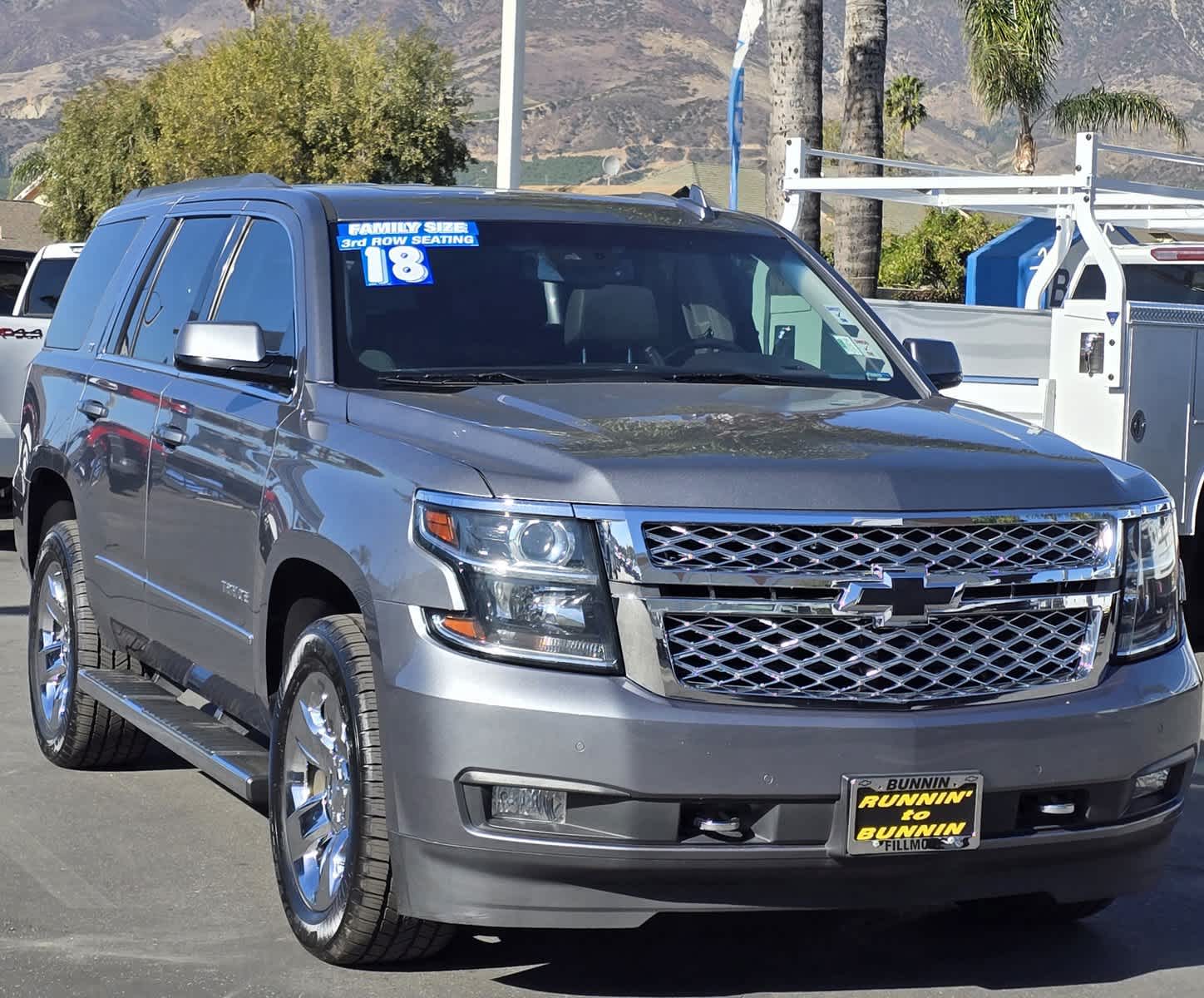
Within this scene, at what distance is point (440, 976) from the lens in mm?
4781

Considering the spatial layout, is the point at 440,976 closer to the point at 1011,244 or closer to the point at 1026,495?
the point at 1026,495

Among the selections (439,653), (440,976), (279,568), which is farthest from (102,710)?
(439,653)

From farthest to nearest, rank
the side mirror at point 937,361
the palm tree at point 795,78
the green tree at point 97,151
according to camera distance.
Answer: the green tree at point 97,151, the palm tree at point 795,78, the side mirror at point 937,361

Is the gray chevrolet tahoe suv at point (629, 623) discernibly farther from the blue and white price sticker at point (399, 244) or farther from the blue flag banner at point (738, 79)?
the blue flag banner at point (738, 79)

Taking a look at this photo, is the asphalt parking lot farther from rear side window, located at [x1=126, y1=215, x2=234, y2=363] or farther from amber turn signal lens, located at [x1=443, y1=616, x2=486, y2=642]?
rear side window, located at [x1=126, y1=215, x2=234, y2=363]

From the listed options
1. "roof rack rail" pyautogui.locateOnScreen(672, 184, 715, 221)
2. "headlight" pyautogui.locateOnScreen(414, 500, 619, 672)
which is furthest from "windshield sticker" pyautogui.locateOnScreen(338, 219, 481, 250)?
"headlight" pyautogui.locateOnScreen(414, 500, 619, 672)

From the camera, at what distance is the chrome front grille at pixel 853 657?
165 inches

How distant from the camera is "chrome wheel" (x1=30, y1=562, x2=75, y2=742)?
705cm

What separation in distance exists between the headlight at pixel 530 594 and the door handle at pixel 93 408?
109 inches

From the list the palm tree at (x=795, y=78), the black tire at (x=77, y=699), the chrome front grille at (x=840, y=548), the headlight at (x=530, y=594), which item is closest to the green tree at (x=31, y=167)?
the palm tree at (x=795, y=78)

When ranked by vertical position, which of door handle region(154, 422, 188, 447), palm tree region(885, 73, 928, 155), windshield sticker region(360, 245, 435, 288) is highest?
palm tree region(885, 73, 928, 155)

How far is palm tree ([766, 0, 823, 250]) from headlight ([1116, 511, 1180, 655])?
12.1 metres

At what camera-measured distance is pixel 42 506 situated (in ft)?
24.8

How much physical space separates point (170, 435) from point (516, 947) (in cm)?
195
